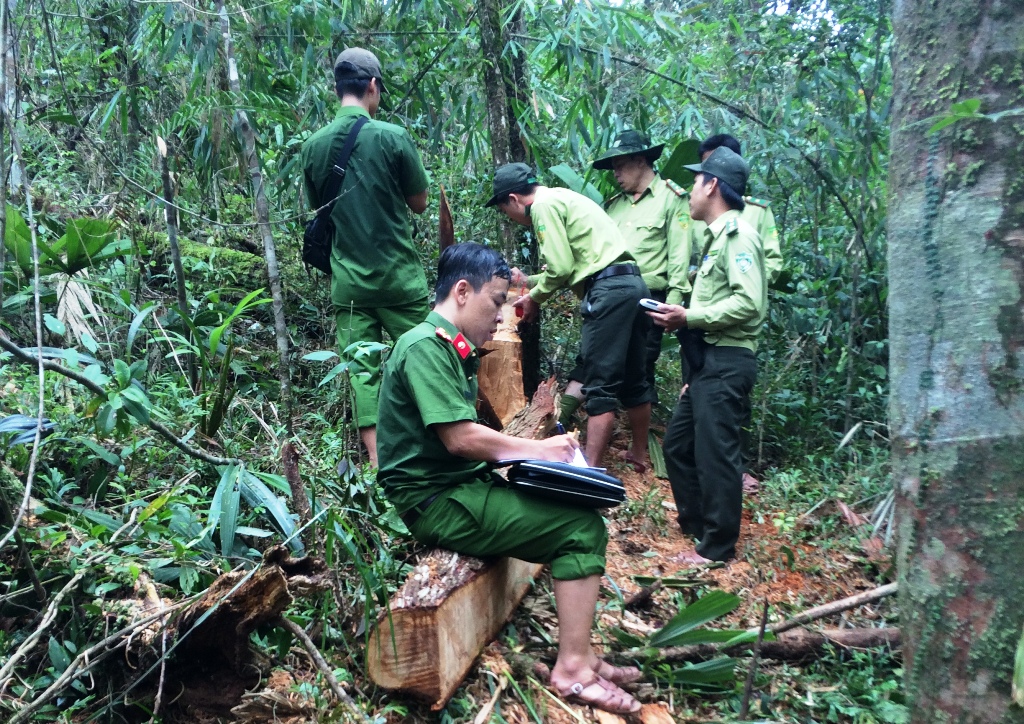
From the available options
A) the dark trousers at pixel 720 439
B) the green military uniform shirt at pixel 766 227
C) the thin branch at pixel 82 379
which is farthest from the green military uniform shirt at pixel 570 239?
the thin branch at pixel 82 379

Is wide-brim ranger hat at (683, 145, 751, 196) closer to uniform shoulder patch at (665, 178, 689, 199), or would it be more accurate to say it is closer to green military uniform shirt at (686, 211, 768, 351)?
green military uniform shirt at (686, 211, 768, 351)

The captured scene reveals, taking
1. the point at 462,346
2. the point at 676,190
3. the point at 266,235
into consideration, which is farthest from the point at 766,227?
the point at 266,235

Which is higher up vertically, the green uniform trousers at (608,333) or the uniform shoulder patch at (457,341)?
the uniform shoulder patch at (457,341)

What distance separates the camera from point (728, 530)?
14.0 ft

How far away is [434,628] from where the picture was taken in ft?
8.47

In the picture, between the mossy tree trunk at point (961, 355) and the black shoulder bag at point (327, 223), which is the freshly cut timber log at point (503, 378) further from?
the mossy tree trunk at point (961, 355)

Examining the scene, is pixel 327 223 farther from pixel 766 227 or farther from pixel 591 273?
pixel 766 227

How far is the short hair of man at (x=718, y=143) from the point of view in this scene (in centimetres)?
506

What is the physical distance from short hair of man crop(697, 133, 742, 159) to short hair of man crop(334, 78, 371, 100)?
2274 millimetres

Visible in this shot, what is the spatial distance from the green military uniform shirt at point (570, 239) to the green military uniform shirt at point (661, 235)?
20.7 inches

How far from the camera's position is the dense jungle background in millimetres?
2783

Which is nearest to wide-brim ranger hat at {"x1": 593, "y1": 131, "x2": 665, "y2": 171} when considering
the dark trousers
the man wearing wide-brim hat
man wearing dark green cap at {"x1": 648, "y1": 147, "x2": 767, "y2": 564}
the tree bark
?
the man wearing wide-brim hat

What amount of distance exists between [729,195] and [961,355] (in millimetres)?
2608

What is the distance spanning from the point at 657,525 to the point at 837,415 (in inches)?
90.9
